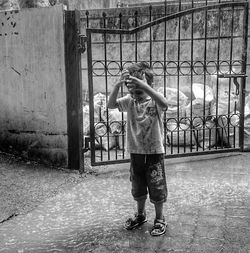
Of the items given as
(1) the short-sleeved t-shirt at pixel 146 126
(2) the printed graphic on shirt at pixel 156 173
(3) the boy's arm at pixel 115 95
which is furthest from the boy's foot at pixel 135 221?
(3) the boy's arm at pixel 115 95

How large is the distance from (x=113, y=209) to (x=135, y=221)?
21.4 inches

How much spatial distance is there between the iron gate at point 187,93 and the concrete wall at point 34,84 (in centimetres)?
42

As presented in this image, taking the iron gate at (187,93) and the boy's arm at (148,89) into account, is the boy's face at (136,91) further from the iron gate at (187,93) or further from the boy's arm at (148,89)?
the iron gate at (187,93)

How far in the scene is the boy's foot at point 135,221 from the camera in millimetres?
3517

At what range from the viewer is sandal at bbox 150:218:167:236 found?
11.1 feet

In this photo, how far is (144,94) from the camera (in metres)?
3.41

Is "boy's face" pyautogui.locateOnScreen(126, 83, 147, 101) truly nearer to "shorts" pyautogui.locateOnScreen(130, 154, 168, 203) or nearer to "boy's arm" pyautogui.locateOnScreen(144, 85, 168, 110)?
"boy's arm" pyautogui.locateOnScreen(144, 85, 168, 110)

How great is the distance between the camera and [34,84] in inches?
209

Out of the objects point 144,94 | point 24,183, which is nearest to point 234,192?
point 144,94

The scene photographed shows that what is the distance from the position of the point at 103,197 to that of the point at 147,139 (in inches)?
50.9

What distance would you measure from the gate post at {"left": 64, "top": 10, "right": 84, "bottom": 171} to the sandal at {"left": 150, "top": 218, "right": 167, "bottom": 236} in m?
2.02

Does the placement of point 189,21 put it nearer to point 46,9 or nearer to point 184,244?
point 46,9

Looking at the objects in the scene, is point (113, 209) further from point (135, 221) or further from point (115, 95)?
point (115, 95)

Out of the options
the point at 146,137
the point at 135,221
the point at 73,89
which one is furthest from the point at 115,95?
the point at 73,89
